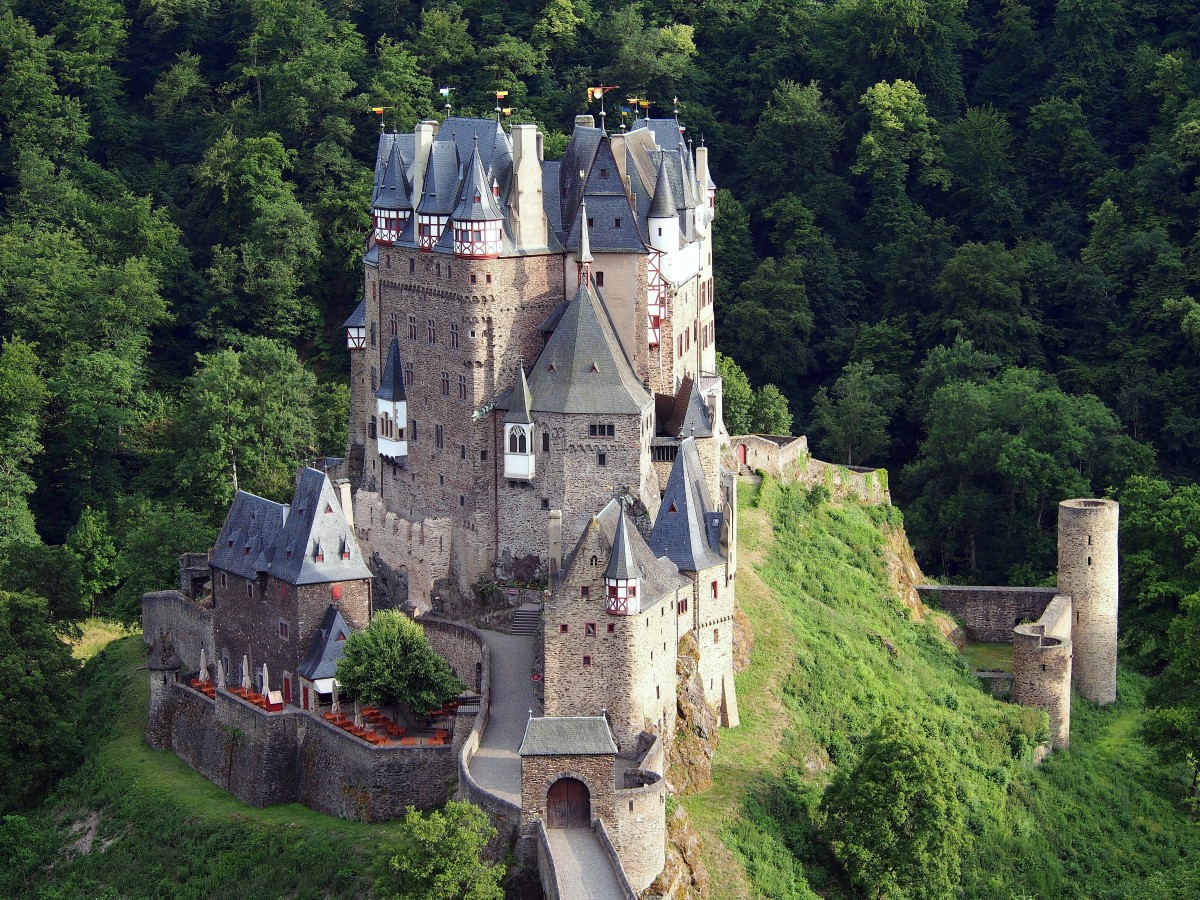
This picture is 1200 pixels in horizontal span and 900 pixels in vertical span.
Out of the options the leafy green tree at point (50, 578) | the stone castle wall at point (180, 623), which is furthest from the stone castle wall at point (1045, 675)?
the leafy green tree at point (50, 578)

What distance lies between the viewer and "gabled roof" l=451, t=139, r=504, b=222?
7481cm

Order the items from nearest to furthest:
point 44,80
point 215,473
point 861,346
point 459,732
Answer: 1. point 459,732
2. point 215,473
3. point 861,346
4. point 44,80

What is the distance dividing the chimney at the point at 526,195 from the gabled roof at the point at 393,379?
5887 mm

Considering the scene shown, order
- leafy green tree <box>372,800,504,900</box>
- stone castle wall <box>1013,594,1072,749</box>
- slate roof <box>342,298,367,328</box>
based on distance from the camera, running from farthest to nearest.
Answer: slate roof <box>342,298,367,328</box> < stone castle wall <box>1013,594,1072,749</box> < leafy green tree <box>372,800,504,900</box>

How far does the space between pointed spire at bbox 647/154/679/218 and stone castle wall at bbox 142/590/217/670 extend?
60.2 ft

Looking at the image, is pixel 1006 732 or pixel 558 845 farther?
pixel 1006 732

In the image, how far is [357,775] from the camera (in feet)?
228

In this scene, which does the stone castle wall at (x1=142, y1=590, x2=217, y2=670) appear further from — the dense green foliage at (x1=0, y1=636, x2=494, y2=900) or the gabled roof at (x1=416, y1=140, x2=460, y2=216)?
the gabled roof at (x1=416, y1=140, x2=460, y2=216)

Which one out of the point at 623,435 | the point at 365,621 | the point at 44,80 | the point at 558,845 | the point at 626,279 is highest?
the point at 44,80

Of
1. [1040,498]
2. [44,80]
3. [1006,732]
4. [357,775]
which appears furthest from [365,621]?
[44,80]

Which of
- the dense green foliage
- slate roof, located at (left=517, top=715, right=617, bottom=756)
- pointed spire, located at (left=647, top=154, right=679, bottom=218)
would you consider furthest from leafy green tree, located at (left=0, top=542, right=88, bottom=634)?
slate roof, located at (left=517, top=715, right=617, bottom=756)

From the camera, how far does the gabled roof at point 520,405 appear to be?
74.5 metres

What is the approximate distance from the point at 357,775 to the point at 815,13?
61423mm

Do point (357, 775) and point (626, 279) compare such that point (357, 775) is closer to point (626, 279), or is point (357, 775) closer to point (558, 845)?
point (558, 845)
